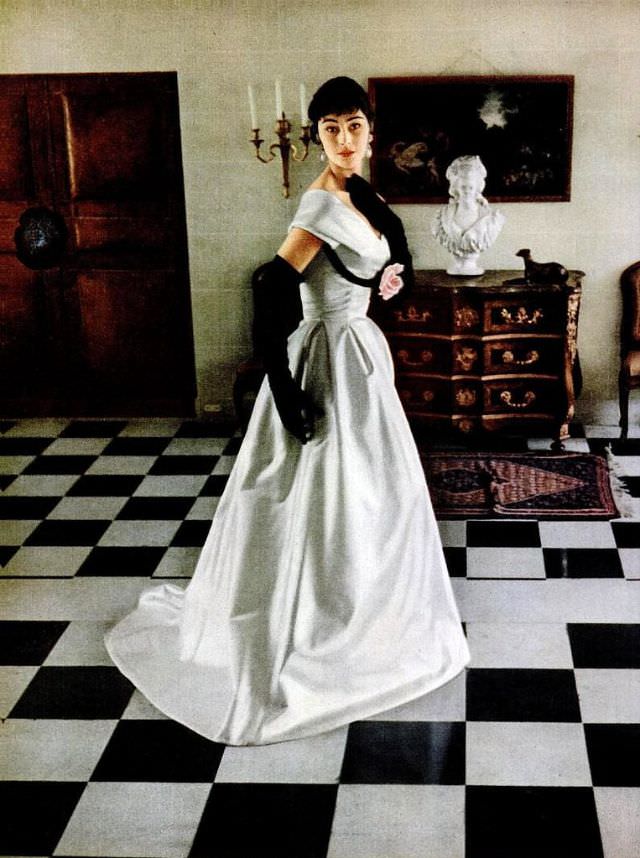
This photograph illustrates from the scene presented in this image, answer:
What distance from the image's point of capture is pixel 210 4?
5.25 m

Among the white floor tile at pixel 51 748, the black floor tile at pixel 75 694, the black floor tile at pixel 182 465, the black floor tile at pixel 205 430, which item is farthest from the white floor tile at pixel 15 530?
the white floor tile at pixel 51 748

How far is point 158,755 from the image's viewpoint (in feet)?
9.26

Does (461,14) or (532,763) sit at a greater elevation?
(461,14)

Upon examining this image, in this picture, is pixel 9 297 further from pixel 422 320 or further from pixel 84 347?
pixel 422 320

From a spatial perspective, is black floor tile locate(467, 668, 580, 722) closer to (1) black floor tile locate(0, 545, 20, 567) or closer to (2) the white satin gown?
(2) the white satin gown

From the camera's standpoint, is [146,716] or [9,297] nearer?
[146,716]

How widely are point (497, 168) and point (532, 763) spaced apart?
338 cm

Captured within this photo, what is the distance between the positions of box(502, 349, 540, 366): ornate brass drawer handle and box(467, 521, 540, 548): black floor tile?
3.42ft

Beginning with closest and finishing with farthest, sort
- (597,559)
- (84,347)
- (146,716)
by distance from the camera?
(146,716) < (597,559) < (84,347)

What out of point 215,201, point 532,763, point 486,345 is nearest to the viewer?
point 532,763

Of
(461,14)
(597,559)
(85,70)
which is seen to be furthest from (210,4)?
(597,559)

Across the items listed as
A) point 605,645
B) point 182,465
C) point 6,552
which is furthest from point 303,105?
point 605,645

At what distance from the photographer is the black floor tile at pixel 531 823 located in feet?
7.94

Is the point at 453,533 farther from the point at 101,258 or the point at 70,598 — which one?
the point at 101,258
